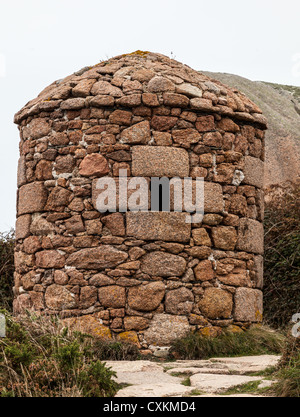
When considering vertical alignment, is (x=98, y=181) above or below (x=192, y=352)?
above

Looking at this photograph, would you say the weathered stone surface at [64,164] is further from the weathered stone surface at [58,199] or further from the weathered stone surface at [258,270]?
the weathered stone surface at [258,270]

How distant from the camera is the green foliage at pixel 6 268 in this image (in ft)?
29.6

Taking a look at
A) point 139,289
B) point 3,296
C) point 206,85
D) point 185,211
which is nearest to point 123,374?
point 139,289

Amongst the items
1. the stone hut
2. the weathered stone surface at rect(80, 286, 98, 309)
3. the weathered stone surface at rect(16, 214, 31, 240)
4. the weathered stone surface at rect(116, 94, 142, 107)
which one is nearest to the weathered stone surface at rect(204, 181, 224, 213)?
the stone hut

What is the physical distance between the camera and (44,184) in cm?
686

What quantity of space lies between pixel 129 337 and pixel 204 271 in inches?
42.8

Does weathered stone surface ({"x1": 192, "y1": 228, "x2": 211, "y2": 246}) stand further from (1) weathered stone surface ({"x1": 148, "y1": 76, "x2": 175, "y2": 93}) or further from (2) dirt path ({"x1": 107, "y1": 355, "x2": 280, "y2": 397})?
(1) weathered stone surface ({"x1": 148, "y1": 76, "x2": 175, "y2": 93})

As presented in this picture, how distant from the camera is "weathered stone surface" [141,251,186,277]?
6371mm

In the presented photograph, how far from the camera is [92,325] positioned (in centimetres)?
632

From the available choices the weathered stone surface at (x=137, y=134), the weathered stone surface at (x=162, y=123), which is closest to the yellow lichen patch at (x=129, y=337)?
the weathered stone surface at (x=137, y=134)

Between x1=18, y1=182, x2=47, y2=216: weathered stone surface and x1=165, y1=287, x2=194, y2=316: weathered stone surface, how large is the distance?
5.91ft

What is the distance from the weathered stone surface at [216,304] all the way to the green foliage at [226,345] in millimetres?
219
